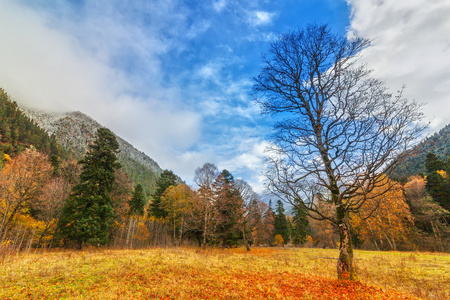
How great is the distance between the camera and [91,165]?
22.1 metres

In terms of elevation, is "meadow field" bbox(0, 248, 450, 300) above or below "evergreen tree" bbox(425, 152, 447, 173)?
below

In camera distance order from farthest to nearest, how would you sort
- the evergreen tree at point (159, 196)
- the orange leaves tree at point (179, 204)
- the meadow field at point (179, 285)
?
the evergreen tree at point (159, 196), the orange leaves tree at point (179, 204), the meadow field at point (179, 285)

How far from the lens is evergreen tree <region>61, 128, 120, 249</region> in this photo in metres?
20.3

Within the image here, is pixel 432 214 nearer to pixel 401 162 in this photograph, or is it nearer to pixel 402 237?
pixel 402 237

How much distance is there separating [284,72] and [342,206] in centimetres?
627

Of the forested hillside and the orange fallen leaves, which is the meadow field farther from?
the forested hillside

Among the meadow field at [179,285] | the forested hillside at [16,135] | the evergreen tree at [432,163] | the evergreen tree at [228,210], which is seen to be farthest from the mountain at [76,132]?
the evergreen tree at [432,163]

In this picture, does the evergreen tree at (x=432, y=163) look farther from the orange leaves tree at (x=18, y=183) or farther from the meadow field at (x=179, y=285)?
the orange leaves tree at (x=18, y=183)

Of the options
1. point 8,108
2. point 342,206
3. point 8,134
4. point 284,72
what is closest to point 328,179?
point 342,206

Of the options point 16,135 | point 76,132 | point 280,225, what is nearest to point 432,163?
point 280,225

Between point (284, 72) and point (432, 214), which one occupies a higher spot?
point (284, 72)

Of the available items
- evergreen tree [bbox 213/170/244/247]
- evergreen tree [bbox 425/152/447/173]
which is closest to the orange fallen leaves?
evergreen tree [bbox 213/170/244/247]

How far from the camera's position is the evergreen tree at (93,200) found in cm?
2027

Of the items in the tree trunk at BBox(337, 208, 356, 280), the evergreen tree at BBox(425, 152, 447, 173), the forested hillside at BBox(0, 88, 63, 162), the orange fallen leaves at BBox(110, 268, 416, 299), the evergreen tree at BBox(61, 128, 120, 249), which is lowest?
the orange fallen leaves at BBox(110, 268, 416, 299)
